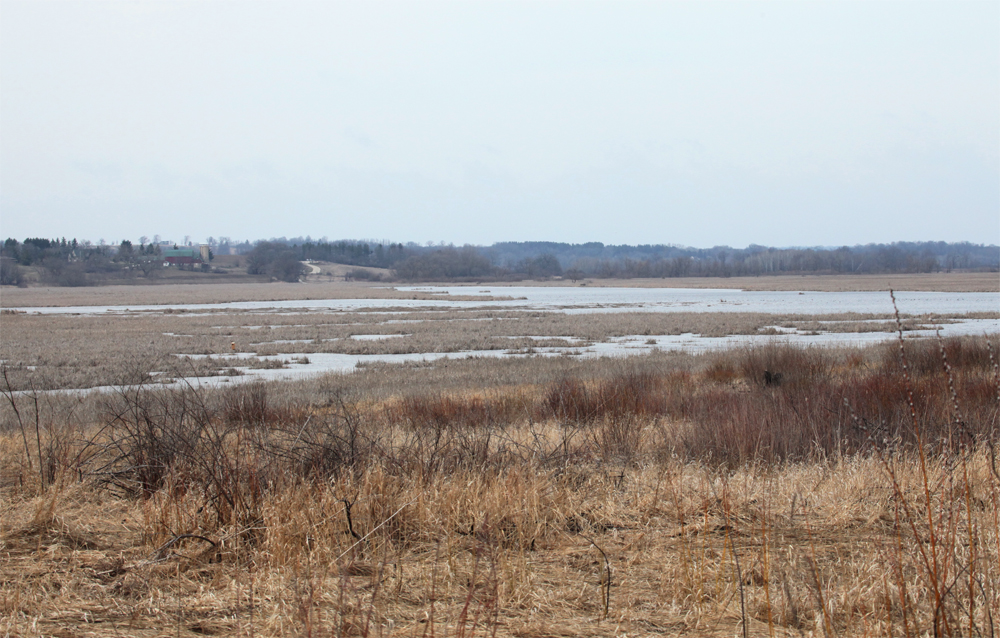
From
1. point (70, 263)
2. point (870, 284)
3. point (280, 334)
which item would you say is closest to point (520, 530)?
point (280, 334)

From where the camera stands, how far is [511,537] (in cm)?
515

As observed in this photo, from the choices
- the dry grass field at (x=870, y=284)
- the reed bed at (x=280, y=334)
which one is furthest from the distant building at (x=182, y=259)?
the reed bed at (x=280, y=334)

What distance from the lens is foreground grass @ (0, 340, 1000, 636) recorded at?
370 centimetres

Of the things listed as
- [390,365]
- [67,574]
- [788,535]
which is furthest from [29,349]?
[788,535]

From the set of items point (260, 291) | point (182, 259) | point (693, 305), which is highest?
point (182, 259)

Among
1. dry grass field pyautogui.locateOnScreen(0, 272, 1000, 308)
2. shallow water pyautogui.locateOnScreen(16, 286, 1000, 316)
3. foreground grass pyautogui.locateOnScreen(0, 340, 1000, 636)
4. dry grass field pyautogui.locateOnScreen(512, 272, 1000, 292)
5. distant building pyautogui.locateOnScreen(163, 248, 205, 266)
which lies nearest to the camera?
foreground grass pyautogui.locateOnScreen(0, 340, 1000, 636)

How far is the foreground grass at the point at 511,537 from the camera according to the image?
370cm

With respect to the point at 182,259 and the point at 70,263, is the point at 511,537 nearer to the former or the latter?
the point at 70,263

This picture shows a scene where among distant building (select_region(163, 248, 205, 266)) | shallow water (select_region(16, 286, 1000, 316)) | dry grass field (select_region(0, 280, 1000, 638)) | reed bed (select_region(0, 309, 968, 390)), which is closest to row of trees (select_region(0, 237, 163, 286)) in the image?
distant building (select_region(163, 248, 205, 266))

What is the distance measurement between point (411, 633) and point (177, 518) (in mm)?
2445

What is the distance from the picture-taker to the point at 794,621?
378 centimetres

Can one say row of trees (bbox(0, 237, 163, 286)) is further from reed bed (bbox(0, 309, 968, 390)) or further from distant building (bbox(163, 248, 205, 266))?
reed bed (bbox(0, 309, 968, 390))

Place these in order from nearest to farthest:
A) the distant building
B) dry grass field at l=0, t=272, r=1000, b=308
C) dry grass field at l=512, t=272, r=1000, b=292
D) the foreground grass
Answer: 1. the foreground grass
2. dry grass field at l=0, t=272, r=1000, b=308
3. dry grass field at l=512, t=272, r=1000, b=292
4. the distant building

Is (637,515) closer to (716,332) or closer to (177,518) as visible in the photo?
(177,518)
